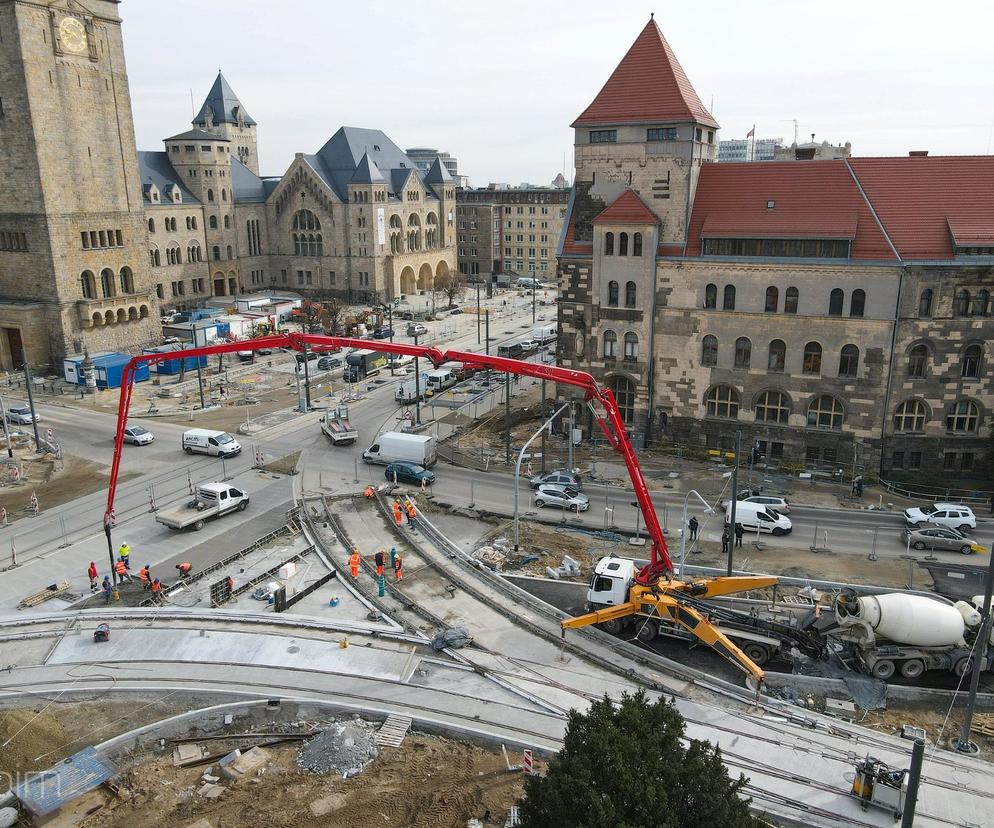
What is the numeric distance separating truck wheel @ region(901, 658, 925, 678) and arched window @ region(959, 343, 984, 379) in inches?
1009

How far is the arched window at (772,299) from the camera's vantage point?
50531 mm

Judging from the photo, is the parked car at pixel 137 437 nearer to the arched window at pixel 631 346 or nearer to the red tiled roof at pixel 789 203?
the arched window at pixel 631 346

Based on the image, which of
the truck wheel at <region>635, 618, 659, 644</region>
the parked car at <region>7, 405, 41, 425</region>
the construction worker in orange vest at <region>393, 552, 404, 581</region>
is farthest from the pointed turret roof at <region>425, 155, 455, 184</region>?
the truck wheel at <region>635, 618, 659, 644</region>

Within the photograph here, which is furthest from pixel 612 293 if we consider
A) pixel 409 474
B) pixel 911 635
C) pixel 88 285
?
pixel 88 285

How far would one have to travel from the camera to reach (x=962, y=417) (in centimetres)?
4891

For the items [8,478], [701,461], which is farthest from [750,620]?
[8,478]

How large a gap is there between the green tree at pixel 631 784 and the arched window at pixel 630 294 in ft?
125

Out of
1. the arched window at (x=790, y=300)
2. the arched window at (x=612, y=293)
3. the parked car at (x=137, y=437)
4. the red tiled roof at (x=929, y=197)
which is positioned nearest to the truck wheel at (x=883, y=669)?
the arched window at (x=790, y=300)

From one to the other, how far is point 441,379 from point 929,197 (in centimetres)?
4082

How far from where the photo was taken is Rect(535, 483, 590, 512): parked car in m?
45.3

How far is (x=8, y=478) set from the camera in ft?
169

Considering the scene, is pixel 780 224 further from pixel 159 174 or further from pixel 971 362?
pixel 159 174

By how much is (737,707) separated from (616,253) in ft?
111

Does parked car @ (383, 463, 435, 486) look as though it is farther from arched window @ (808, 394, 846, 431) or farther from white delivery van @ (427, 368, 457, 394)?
arched window @ (808, 394, 846, 431)
